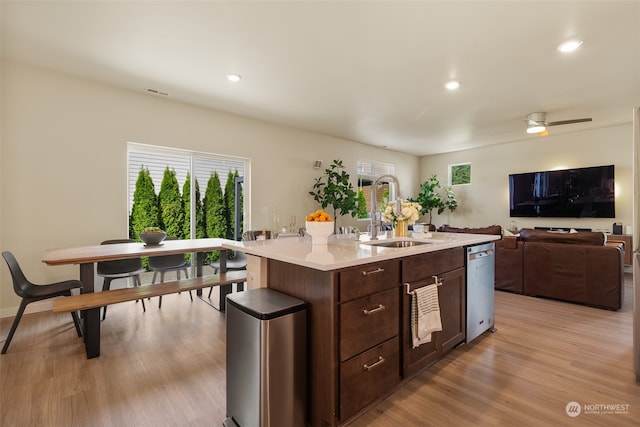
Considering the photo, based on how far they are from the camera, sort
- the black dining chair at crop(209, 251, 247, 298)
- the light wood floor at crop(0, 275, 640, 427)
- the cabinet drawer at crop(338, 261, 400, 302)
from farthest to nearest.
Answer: the black dining chair at crop(209, 251, 247, 298) → the light wood floor at crop(0, 275, 640, 427) → the cabinet drawer at crop(338, 261, 400, 302)

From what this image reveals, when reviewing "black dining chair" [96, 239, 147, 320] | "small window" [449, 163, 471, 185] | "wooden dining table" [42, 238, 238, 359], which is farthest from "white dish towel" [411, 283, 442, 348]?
"small window" [449, 163, 471, 185]

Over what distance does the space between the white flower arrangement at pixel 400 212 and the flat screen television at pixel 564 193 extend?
521 cm

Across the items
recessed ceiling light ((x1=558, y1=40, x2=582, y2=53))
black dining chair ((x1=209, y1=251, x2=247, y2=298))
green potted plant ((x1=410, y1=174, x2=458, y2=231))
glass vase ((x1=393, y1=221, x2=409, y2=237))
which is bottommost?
black dining chair ((x1=209, y1=251, x2=247, y2=298))

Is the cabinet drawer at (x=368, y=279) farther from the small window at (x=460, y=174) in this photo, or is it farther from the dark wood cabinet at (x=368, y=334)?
the small window at (x=460, y=174)

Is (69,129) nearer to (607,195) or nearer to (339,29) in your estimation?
(339,29)

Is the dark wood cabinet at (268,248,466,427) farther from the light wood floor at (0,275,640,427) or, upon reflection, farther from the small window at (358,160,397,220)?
the small window at (358,160,397,220)

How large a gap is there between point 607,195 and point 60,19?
8250 mm

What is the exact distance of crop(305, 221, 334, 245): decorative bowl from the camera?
2.06 m

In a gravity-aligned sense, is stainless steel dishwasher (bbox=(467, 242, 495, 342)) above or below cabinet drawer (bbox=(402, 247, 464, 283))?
below

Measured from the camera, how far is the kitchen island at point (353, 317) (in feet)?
4.98

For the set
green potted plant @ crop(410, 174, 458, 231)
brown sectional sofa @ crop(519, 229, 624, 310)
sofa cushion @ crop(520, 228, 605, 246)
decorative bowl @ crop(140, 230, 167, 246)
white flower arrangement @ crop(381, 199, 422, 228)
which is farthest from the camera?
green potted plant @ crop(410, 174, 458, 231)

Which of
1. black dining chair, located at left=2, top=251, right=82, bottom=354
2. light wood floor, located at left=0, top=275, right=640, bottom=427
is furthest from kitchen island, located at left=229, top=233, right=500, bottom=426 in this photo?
black dining chair, located at left=2, top=251, right=82, bottom=354

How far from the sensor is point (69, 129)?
3498 millimetres

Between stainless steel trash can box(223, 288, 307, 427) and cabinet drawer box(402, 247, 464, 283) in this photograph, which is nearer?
stainless steel trash can box(223, 288, 307, 427)
